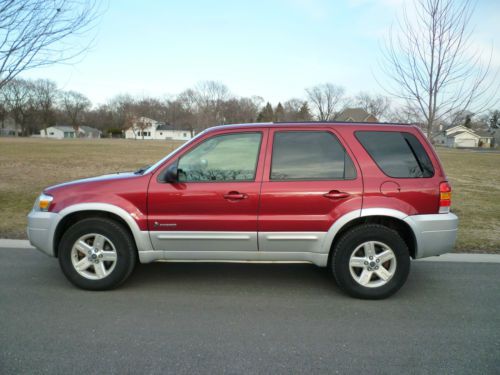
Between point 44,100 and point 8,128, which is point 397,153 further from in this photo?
point 8,128

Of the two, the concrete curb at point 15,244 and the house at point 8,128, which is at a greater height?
the house at point 8,128

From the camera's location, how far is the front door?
12.7ft

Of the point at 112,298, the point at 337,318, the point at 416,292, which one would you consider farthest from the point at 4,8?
the point at 416,292

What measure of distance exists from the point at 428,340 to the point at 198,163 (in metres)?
2.76

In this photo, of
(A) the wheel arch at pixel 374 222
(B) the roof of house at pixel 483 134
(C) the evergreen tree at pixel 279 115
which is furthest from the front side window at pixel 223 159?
(B) the roof of house at pixel 483 134

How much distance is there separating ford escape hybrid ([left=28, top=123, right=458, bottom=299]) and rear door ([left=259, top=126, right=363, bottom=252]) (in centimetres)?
1

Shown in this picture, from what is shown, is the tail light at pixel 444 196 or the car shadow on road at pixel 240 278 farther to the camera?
the car shadow on road at pixel 240 278

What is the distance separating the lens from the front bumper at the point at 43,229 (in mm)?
3986

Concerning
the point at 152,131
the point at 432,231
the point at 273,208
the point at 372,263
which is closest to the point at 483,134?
the point at 152,131

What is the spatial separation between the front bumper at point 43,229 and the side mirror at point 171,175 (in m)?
1.28

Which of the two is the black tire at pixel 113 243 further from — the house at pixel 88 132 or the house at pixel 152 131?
the house at pixel 88 132

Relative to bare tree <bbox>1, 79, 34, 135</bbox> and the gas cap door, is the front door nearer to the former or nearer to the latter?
the gas cap door

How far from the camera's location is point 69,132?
364ft

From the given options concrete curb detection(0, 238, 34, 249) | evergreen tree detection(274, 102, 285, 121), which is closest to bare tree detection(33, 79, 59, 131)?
evergreen tree detection(274, 102, 285, 121)
